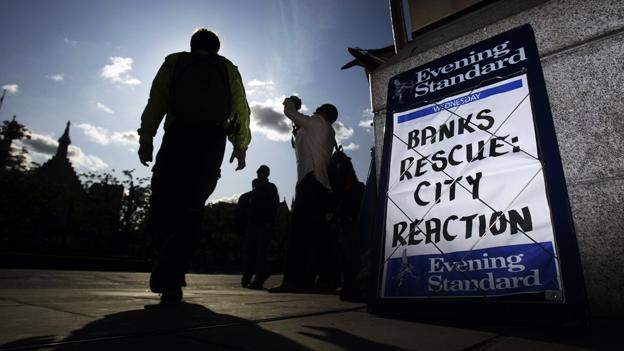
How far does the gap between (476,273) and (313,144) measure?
6.85 ft

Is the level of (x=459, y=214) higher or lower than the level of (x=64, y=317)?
higher

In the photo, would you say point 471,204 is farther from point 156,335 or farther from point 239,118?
point 239,118

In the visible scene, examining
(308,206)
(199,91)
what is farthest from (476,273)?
(199,91)

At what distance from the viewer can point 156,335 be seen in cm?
119

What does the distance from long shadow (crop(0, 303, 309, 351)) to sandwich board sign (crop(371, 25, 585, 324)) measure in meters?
0.90

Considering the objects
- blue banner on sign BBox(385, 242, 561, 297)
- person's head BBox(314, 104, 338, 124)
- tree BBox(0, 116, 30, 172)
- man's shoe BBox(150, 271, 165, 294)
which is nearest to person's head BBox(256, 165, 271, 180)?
person's head BBox(314, 104, 338, 124)

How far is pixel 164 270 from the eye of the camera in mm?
2240

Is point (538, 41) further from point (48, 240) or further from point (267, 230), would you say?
point (48, 240)

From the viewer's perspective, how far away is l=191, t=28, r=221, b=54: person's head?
2.75 metres

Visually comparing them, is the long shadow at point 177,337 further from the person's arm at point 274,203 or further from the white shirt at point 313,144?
the person's arm at point 274,203

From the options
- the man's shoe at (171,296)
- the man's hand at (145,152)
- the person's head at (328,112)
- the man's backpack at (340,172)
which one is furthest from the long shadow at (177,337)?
the person's head at (328,112)

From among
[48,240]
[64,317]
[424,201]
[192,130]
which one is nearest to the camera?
[64,317]

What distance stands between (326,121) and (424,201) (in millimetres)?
1959

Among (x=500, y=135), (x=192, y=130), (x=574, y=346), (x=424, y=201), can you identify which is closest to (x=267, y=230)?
(x=192, y=130)
